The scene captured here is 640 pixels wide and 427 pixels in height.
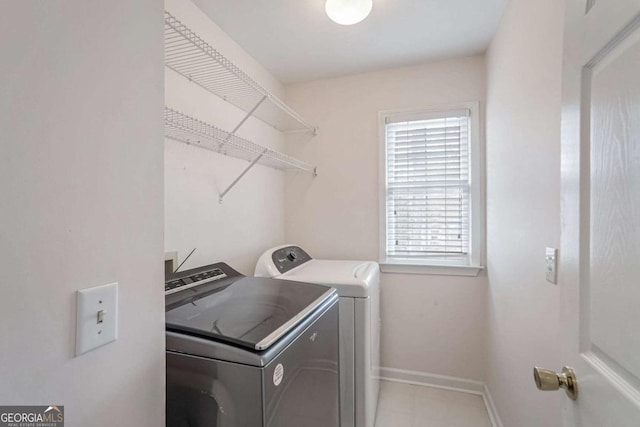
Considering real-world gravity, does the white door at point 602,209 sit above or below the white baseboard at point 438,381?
A: above

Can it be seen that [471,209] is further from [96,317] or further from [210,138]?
[96,317]

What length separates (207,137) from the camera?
1613mm

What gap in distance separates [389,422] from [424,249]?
1.20 metres

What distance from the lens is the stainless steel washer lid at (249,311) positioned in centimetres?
83

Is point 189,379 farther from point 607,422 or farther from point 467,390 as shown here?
point 467,390

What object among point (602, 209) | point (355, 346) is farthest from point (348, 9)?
point (355, 346)

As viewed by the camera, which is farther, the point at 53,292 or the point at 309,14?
the point at 309,14

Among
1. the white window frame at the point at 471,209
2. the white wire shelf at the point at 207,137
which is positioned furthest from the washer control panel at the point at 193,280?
the white window frame at the point at 471,209

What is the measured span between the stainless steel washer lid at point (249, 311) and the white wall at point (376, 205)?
46.8 inches

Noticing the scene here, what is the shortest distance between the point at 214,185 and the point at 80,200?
4.15ft

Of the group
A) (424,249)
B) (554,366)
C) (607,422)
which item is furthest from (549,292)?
(424,249)

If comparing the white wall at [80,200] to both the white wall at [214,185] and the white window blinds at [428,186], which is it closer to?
the white wall at [214,185]

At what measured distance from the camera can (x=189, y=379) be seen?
2.68 ft

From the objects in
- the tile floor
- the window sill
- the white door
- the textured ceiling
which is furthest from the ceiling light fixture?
the tile floor
